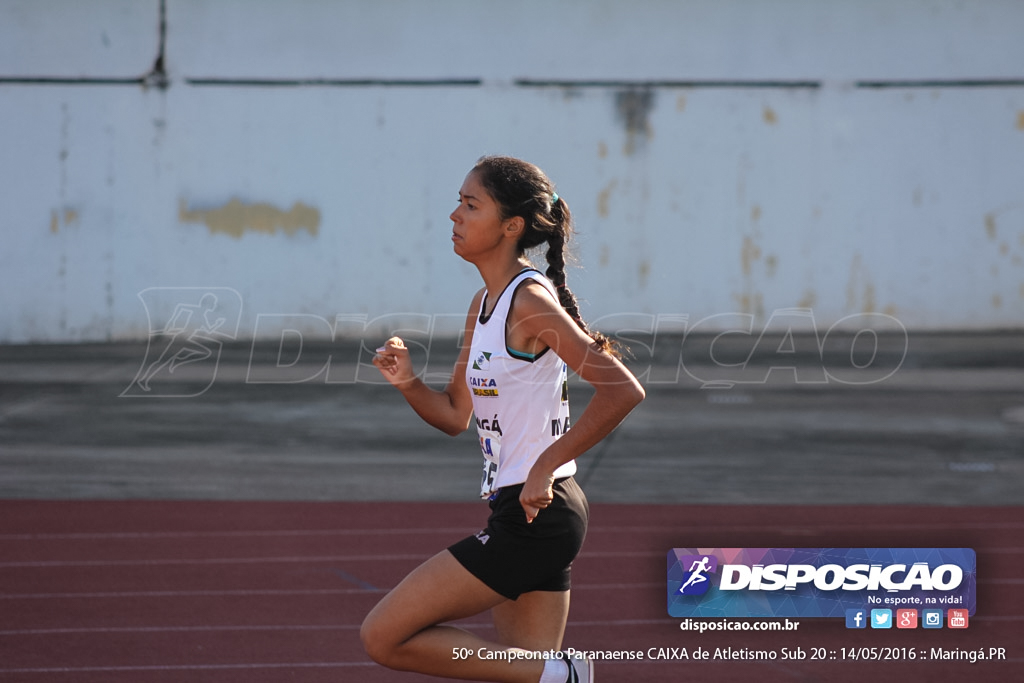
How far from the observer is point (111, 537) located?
279 inches

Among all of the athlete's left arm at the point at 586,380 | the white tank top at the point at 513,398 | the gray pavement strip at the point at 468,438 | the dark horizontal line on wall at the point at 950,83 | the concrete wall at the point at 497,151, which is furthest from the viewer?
the dark horizontal line on wall at the point at 950,83

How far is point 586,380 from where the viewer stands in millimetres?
3119

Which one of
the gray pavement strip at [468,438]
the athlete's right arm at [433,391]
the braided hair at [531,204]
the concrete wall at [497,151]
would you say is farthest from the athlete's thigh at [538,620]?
the concrete wall at [497,151]

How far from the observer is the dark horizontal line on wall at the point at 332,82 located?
1819 centimetres

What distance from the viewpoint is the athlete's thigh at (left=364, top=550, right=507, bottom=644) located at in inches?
124

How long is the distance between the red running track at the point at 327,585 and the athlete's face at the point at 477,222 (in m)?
2.20

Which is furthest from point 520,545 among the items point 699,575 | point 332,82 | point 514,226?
point 332,82

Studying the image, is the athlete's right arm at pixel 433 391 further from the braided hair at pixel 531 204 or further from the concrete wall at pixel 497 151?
the concrete wall at pixel 497 151

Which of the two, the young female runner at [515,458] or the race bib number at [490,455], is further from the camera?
the race bib number at [490,455]

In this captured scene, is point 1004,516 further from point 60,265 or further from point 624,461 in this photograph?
point 60,265

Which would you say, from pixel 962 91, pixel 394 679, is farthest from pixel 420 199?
pixel 394 679

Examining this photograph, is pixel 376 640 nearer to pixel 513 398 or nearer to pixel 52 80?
pixel 513 398

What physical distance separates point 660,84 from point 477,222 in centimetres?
1569

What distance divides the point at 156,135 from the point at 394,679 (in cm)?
1498
